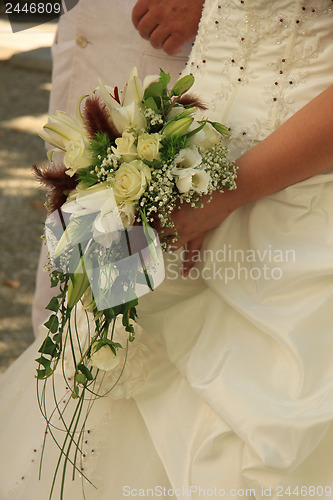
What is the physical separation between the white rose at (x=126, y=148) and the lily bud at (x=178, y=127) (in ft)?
0.23

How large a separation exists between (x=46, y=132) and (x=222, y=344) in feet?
2.02

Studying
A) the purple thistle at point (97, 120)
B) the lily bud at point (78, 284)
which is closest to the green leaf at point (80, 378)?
the lily bud at point (78, 284)

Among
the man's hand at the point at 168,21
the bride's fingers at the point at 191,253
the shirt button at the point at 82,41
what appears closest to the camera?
the bride's fingers at the point at 191,253

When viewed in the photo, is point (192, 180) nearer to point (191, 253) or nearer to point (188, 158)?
point (188, 158)

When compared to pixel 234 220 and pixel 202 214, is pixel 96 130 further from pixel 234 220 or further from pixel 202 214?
pixel 234 220

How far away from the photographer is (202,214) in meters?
1.19

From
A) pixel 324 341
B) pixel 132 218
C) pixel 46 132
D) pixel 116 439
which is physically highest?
pixel 46 132

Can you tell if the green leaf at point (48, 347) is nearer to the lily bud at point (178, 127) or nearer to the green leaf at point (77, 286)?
the green leaf at point (77, 286)

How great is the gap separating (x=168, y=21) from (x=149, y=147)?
0.72 metres

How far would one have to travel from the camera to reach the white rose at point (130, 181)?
1.02 metres

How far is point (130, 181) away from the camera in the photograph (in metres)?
1.02

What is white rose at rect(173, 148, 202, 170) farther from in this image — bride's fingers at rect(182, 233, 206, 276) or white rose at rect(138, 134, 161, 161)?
bride's fingers at rect(182, 233, 206, 276)

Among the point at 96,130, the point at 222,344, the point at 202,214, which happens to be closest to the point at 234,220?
the point at 202,214

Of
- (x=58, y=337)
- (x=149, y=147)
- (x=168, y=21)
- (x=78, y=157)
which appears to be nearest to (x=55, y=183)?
(x=78, y=157)
